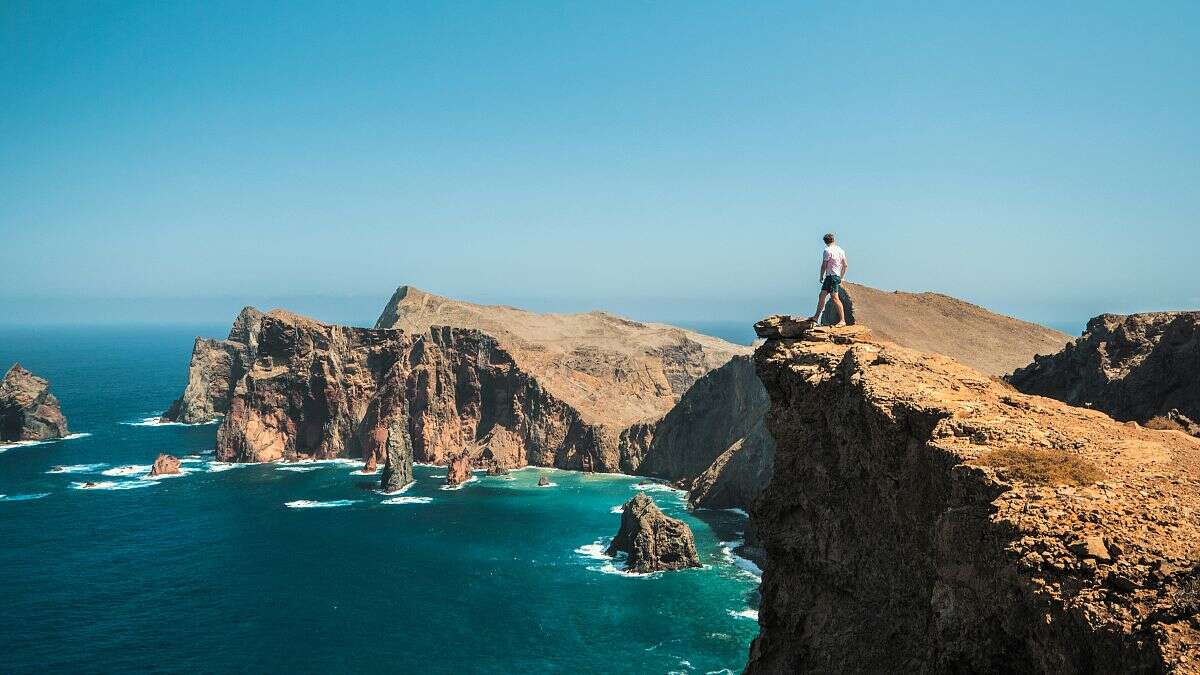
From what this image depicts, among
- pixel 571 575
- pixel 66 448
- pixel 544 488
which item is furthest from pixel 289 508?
pixel 66 448

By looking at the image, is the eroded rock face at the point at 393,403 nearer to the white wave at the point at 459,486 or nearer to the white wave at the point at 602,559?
the white wave at the point at 459,486

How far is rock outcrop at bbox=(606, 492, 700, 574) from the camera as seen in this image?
80.7 meters

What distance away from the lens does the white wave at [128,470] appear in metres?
129

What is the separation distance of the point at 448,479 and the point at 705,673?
79.1m

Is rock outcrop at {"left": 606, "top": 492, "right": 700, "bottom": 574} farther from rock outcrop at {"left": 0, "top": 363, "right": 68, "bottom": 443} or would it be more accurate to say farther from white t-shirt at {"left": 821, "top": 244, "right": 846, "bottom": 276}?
rock outcrop at {"left": 0, "top": 363, "right": 68, "bottom": 443}

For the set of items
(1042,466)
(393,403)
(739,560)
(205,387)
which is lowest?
(739,560)

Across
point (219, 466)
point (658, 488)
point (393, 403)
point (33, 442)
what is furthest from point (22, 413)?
point (658, 488)

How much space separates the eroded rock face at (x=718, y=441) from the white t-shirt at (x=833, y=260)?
75311 mm

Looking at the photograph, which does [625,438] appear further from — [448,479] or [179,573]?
[179,573]

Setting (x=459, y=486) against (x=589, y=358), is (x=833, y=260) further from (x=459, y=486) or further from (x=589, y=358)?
(x=589, y=358)

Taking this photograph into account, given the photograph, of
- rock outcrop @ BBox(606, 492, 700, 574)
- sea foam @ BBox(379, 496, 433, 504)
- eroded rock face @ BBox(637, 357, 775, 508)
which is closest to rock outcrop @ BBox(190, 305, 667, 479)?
eroded rock face @ BBox(637, 357, 775, 508)

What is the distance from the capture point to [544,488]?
125m

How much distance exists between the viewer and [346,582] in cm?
7812

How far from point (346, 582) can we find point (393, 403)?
71.4 metres
